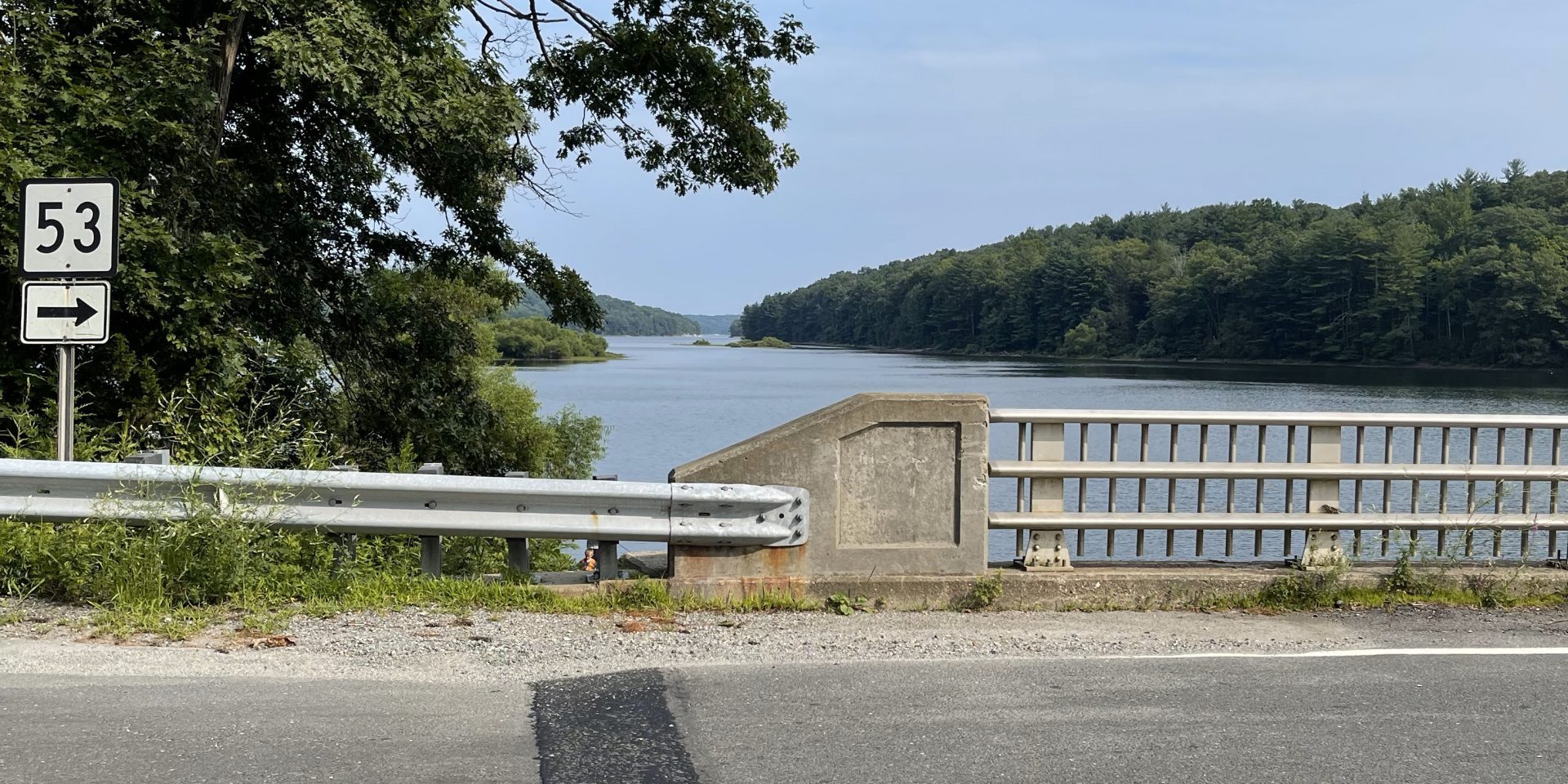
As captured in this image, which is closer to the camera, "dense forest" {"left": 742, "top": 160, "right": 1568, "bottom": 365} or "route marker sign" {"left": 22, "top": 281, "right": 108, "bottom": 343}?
"route marker sign" {"left": 22, "top": 281, "right": 108, "bottom": 343}

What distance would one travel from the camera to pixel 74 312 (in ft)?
24.0

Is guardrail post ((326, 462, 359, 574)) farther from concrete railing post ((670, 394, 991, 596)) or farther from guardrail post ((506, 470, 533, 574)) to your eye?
concrete railing post ((670, 394, 991, 596))

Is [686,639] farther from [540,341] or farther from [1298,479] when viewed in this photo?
[540,341]

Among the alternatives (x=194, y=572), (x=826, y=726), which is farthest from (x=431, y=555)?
(x=826, y=726)

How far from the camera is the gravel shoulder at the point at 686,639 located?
221 inches

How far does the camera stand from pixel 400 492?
6.78 meters

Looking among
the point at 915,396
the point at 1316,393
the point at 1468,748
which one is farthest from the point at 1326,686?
the point at 1316,393

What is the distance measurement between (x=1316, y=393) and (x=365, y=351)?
58270mm

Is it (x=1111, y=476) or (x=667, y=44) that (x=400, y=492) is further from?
(x=667, y=44)

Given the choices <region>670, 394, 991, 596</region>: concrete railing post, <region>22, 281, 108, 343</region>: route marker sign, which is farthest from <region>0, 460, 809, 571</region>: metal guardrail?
<region>22, 281, 108, 343</region>: route marker sign

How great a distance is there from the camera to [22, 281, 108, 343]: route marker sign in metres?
7.27

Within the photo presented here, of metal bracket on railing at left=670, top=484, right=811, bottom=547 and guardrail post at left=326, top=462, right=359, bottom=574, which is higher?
metal bracket on railing at left=670, top=484, right=811, bottom=547

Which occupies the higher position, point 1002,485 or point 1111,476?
point 1111,476

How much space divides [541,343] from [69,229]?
331ft
